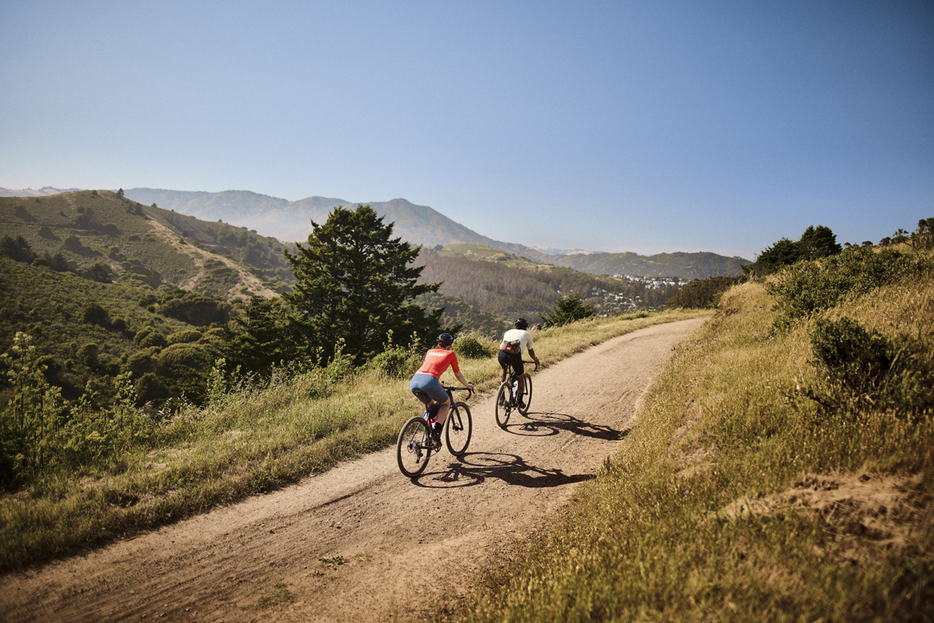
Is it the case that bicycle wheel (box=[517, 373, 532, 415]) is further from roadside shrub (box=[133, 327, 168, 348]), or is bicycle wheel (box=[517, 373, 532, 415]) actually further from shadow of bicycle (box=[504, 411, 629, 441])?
roadside shrub (box=[133, 327, 168, 348])

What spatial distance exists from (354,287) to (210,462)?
2806cm

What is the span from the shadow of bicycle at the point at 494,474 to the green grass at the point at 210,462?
1.40 m

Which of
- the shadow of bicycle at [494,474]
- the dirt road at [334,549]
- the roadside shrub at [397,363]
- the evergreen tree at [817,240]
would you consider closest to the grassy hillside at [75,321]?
the roadside shrub at [397,363]

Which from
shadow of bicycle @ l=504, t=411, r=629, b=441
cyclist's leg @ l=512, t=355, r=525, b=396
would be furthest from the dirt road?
cyclist's leg @ l=512, t=355, r=525, b=396

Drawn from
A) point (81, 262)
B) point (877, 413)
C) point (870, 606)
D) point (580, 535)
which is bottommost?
point (580, 535)

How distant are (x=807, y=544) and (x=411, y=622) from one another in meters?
3.19

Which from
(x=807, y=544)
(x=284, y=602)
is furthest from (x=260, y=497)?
(x=807, y=544)

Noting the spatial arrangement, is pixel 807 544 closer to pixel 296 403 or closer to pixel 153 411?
pixel 296 403

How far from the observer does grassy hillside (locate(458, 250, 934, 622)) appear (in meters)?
2.08

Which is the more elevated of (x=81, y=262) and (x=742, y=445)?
(x=81, y=262)

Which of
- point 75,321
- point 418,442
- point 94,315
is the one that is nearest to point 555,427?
point 418,442

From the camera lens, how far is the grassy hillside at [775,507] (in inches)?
82.0

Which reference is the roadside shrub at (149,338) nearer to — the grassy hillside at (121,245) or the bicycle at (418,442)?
the grassy hillside at (121,245)

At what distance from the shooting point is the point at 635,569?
8.54 ft
